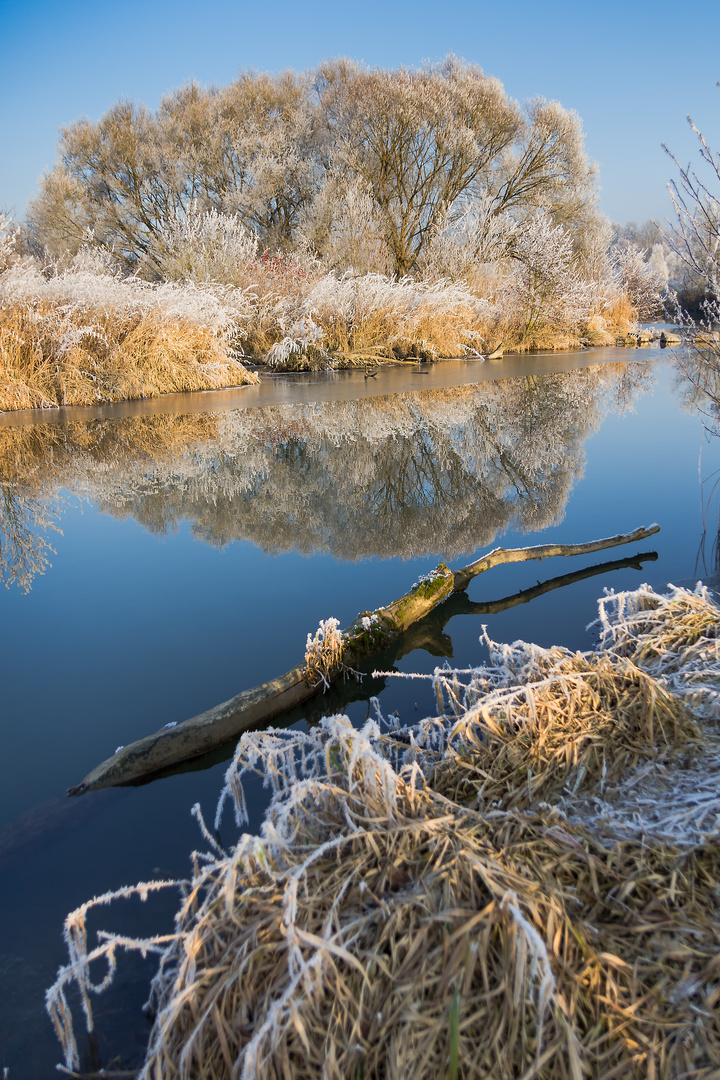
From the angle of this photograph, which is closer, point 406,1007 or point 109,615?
point 406,1007

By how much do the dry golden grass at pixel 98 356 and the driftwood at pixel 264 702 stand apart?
7.37 metres

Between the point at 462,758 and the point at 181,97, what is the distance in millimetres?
30800

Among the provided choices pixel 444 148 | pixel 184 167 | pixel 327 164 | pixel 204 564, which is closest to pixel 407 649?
pixel 204 564

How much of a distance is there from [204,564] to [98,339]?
678cm

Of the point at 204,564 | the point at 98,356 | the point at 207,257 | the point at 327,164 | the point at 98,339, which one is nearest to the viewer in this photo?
the point at 204,564

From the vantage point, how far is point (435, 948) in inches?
42.1

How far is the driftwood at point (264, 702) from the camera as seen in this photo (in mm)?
2107

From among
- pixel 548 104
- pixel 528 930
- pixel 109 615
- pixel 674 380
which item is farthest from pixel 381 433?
pixel 548 104

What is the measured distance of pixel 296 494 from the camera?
5.37 meters

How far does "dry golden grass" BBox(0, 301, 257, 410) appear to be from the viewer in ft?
27.9

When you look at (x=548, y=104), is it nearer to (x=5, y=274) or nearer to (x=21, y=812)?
(x=5, y=274)

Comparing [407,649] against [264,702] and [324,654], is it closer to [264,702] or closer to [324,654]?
[324,654]

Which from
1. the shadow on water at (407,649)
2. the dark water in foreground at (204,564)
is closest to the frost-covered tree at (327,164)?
the dark water in foreground at (204,564)

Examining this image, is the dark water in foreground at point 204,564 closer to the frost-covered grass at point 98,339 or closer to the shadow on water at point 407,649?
the shadow on water at point 407,649
